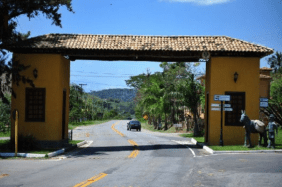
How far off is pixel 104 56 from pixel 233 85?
24.8 feet

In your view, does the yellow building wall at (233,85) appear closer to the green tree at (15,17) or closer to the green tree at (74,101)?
the green tree at (15,17)

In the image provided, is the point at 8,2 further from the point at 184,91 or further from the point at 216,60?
the point at 184,91

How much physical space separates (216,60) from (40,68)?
31.9 ft

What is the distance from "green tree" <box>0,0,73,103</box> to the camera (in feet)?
62.8

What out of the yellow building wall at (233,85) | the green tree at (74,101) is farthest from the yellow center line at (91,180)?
the green tree at (74,101)

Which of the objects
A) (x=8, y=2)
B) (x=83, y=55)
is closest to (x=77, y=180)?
(x=83, y=55)

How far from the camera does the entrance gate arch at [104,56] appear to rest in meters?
20.4

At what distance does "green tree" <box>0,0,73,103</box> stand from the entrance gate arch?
847mm

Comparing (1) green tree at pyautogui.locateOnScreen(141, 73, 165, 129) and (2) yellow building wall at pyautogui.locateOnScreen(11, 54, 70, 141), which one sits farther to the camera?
(1) green tree at pyautogui.locateOnScreen(141, 73, 165, 129)

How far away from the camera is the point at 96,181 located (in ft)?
31.4

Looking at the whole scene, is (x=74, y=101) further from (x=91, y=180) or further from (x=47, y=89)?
(x=91, y=180)

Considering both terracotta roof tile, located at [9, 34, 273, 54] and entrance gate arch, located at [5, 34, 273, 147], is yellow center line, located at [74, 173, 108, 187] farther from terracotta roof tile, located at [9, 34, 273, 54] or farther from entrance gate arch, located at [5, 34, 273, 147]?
terracotta roof tile, located at [9, 34, 273, 54]

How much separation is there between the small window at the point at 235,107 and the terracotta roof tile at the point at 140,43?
2519 millimetres

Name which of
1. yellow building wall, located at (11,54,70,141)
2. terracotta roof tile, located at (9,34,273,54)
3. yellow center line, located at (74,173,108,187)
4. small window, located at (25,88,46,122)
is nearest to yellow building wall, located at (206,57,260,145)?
terracotta roof tile, located at (9,34,273,54)
